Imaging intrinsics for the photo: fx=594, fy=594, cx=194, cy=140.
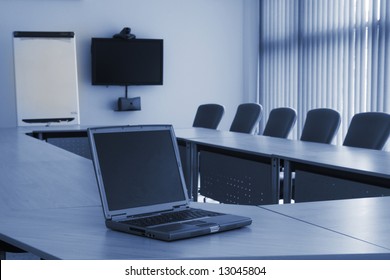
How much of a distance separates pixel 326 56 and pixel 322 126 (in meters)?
2.43

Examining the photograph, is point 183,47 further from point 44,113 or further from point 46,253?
point 46,253

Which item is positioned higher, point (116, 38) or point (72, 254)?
point (116, 38)

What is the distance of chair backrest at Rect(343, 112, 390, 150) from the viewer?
178 inches

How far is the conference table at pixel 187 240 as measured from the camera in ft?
5.62

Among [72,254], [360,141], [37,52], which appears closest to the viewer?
[72,254]

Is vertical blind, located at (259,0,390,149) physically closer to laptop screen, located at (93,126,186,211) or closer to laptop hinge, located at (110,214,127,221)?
laptop screen, located at (93,126,186,211)

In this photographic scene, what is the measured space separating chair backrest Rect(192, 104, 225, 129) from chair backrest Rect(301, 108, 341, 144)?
1.66 meters

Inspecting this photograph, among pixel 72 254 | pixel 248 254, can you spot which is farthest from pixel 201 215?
pixel 72 254

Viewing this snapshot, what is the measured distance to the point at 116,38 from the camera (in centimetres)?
831

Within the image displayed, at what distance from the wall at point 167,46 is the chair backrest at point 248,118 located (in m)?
2.41

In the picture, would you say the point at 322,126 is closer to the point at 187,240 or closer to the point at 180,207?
the point at 180,207

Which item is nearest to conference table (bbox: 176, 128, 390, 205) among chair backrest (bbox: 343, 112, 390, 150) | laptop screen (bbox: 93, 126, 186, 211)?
chair backrest (bbox: 343, 112, 390, 150)

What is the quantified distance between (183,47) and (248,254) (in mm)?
7500

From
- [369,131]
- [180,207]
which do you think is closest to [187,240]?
[180,207]
